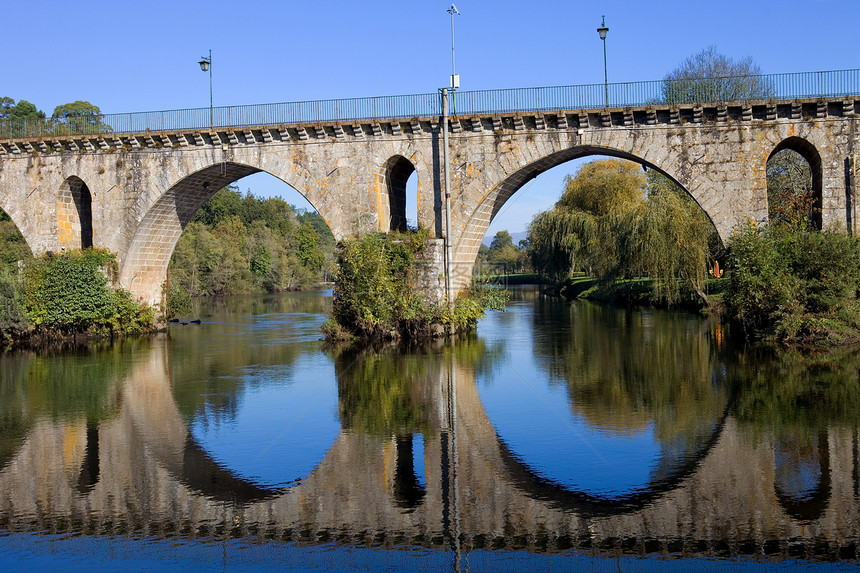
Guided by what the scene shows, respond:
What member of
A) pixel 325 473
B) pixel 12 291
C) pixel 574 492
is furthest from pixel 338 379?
pixel 12 291

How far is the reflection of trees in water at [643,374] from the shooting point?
484 inches

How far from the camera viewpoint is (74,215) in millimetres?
29125

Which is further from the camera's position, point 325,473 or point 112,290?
point 112,290

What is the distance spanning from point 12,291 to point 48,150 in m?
5.18

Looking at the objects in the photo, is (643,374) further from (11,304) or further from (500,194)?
(11,304)

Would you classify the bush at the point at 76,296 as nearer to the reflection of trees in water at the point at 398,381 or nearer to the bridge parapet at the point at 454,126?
the bridge parapet at the point at 454,126

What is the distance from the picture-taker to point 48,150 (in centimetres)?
2822

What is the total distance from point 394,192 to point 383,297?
14.9 feet

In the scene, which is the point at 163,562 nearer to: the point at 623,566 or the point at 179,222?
the point at 623,566

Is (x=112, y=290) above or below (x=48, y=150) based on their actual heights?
below

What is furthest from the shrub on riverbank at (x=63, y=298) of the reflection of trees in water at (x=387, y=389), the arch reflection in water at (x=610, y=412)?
the arch reflection in water at (x=610, y=412)

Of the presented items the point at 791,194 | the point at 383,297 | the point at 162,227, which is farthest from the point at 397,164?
the point at 791,194

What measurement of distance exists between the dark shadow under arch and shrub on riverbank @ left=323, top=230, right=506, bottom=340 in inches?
76.2

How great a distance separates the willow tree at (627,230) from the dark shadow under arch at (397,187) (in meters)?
11.1
